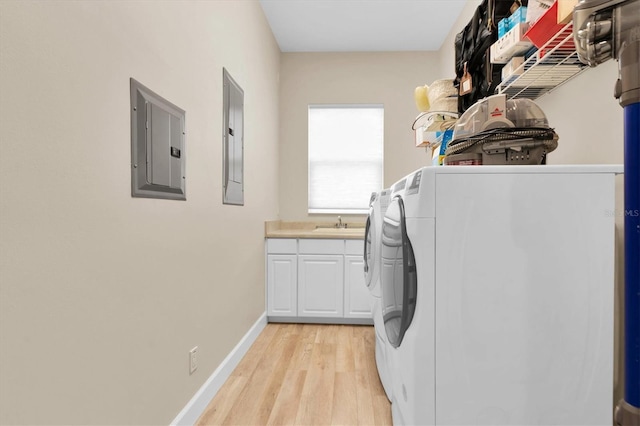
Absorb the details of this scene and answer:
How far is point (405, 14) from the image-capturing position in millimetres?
3184

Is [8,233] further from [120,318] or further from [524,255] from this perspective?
[524,255]

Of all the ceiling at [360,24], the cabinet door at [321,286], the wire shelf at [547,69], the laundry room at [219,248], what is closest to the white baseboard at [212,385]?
the laundry room at [219,248]

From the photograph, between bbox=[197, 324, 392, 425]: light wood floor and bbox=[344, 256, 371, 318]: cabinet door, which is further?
bbox=[344, 256, 371, 318]: cabinet door

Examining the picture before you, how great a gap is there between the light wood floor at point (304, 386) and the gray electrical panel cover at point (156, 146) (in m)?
1.15

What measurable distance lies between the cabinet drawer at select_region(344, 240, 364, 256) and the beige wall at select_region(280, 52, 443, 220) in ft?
2.80

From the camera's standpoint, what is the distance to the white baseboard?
65.0 inches

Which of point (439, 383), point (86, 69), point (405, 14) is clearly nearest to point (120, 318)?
point (86, 69)

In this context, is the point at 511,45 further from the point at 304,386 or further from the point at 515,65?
the point at 304,386

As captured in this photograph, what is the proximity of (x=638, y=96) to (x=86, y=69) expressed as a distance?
4.38ft

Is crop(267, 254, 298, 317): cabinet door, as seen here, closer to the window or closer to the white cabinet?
the white cabinet

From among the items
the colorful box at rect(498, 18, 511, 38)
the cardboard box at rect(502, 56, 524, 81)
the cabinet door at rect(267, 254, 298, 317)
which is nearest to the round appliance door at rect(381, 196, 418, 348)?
the cardboard box at rect(502, 56, 524, 81)

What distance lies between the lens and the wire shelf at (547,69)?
51.0 inches

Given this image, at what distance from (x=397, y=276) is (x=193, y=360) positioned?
3.75 ft

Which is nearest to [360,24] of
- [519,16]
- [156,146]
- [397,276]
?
[519,16]
